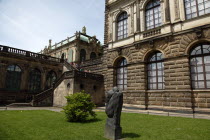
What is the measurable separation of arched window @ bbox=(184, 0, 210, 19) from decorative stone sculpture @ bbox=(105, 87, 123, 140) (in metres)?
12.0

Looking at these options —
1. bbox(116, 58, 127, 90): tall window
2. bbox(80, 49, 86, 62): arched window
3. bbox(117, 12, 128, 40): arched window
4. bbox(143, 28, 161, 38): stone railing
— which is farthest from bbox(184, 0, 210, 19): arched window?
bbox(80, 49, 86, 62): arched window

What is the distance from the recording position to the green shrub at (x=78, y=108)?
Result: 893cm

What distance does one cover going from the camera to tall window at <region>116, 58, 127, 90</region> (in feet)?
58.6

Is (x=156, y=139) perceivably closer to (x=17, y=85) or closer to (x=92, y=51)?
(x=17, y=85)

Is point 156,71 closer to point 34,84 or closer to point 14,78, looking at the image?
point 34,84

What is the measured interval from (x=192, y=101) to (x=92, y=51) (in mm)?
24038

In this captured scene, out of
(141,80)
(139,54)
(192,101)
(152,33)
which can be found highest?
(152,33)

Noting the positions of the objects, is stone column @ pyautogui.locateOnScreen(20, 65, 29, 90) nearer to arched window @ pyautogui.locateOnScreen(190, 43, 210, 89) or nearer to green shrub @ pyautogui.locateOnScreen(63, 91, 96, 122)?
green shrub @ pyautogui.locateOnScreen(63, 91, 96, 122)

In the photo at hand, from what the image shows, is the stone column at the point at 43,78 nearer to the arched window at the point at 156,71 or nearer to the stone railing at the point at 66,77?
the stone railing at the point at 66,77

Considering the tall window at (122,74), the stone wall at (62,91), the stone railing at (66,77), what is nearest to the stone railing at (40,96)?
the stone railing at (66,77)

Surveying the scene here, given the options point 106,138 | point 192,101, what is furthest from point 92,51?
point 106,138

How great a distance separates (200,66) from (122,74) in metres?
8.12

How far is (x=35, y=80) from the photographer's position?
24.0 meters

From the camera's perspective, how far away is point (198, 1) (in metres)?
13.4
